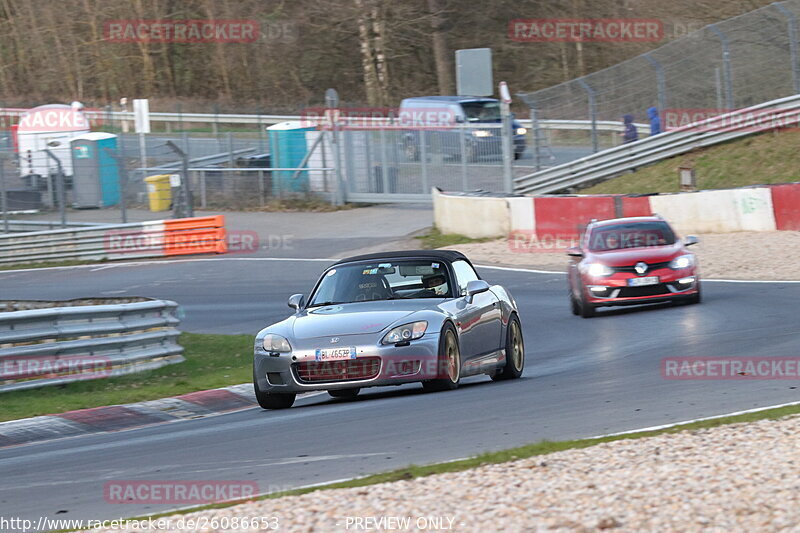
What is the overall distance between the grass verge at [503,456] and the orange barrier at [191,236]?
2346 centimetres

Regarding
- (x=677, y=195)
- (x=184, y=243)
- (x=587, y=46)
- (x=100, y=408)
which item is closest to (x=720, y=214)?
(x=677, y=195)

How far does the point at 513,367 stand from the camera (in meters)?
12.3

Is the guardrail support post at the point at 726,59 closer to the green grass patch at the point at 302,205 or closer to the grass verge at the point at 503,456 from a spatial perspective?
the green grass patch at the point at 302,205

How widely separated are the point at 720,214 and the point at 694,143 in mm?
7237

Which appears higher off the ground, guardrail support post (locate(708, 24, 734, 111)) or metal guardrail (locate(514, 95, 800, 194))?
guardrail support post (locate(708, 24, 734, 111))

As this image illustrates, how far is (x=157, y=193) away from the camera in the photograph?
3544cm

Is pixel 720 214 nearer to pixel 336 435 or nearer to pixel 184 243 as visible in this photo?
pixel 184 243

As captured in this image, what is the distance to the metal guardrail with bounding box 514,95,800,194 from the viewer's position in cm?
3041

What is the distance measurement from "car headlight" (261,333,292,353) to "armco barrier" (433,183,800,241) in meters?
15.8

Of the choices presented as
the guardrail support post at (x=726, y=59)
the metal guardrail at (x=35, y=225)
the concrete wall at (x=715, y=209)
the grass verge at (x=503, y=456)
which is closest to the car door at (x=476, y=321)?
the grass verge at (x=503, y=456)

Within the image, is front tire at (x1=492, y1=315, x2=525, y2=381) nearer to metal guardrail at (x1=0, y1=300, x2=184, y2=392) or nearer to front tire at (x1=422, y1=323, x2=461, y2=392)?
front tire at (x1=422, y1=323, x2=461, y2=392)

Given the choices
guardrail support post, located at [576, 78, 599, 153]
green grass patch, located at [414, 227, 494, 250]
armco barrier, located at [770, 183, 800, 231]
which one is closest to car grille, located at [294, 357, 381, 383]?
armco barrier, located at [770, 183, 800, 231]

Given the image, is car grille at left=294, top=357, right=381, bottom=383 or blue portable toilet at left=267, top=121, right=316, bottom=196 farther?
blue portable toilet at left=267, top=121, right=316, bottom=196

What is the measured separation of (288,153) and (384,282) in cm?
2697
